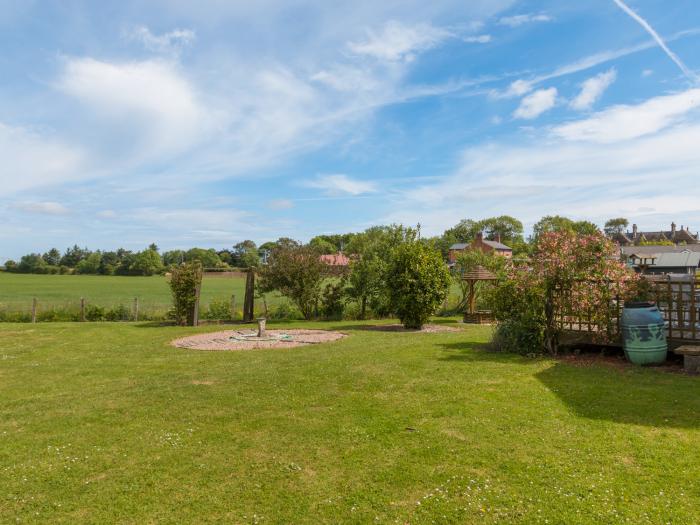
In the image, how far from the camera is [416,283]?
604 inches

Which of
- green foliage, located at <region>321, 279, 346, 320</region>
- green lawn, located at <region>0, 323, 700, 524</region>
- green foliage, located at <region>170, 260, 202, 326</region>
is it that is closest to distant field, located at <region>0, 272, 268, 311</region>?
green foliage, located at <region>170, 260, 202, 326</region>

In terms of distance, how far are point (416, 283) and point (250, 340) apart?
5590mm

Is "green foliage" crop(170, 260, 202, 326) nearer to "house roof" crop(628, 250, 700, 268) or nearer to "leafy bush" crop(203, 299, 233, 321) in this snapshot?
"leafy bush" crop(203, 299, 233, 321)

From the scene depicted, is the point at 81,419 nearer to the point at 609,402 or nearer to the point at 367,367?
the point at 367,367

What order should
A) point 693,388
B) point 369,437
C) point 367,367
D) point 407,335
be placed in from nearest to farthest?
point 369,437 → point 693,388 → point 367,367 → point 407,335

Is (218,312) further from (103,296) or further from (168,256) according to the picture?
(168,256)

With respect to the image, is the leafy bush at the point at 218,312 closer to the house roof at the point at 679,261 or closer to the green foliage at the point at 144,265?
the house roof at the point at 679,261

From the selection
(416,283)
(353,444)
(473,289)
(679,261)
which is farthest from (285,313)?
(679,261)

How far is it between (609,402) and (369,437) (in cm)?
336

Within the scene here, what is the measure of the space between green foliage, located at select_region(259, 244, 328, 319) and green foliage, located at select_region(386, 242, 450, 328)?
4.77 m

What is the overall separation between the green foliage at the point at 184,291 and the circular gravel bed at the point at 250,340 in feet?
9.80

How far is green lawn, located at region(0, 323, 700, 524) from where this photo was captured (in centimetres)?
374

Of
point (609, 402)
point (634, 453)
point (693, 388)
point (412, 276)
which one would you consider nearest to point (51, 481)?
point (634, 453)

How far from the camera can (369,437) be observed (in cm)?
515
